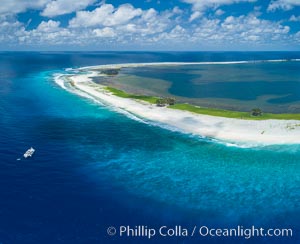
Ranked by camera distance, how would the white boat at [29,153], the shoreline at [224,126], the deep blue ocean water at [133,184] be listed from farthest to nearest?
the shoreline at [224,126], the white boat at [29,153], the deep blue ocean water at [133,184]

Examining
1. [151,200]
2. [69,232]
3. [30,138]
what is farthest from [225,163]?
[30,138]

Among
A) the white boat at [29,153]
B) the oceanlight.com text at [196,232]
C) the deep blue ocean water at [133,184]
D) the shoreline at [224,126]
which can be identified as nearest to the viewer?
the oceanlight.com text at [196,232]

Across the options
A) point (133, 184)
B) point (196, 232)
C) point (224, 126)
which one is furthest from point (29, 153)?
point (224, 126)

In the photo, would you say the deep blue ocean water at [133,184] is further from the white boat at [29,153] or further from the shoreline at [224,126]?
the shoreline at [224,126]

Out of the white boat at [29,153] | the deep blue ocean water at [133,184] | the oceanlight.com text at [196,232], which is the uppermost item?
the white boat at [29,153]

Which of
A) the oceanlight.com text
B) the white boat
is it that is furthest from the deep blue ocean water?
the white boat

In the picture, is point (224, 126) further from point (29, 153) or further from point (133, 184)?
point (29, 153)

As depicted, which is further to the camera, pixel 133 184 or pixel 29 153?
pixel 29 153

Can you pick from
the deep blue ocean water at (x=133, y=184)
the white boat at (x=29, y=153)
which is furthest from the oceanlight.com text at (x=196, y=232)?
the white boat at (x=29, y=153)

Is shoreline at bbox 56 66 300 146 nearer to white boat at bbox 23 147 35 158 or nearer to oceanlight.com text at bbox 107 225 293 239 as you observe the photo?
oceanlight.com text at bbox 107 225 293 239
